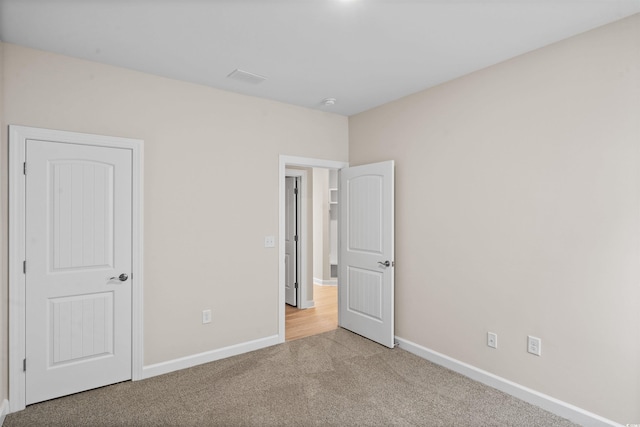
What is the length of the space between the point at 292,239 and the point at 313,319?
126 centimetres

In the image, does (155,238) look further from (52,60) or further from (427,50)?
(427,50)

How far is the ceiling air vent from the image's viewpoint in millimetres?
2980

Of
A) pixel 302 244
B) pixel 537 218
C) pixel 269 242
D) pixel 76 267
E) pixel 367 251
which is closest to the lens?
pixel 537 218

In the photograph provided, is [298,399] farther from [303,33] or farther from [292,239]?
[292,239]

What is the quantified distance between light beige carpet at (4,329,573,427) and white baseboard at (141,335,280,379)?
0.07m

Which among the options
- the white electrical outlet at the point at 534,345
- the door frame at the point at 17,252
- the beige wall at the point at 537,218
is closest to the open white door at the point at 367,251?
the beige wall at the point at 537,218

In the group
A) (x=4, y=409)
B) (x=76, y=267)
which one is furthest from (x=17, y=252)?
(x=4, y=409)

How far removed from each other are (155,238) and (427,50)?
275 centimetres

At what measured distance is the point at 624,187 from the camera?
2.15 meters

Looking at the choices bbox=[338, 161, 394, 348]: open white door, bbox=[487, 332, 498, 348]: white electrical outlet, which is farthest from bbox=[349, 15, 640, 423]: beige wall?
bbox=[338, 161, 394, 348]: open white door

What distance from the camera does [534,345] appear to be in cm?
259

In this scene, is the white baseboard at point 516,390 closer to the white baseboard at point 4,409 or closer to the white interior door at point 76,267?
the white interior door at point 76,267

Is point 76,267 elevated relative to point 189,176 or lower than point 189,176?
lower

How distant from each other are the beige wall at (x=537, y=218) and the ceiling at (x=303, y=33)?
11.2 inches
